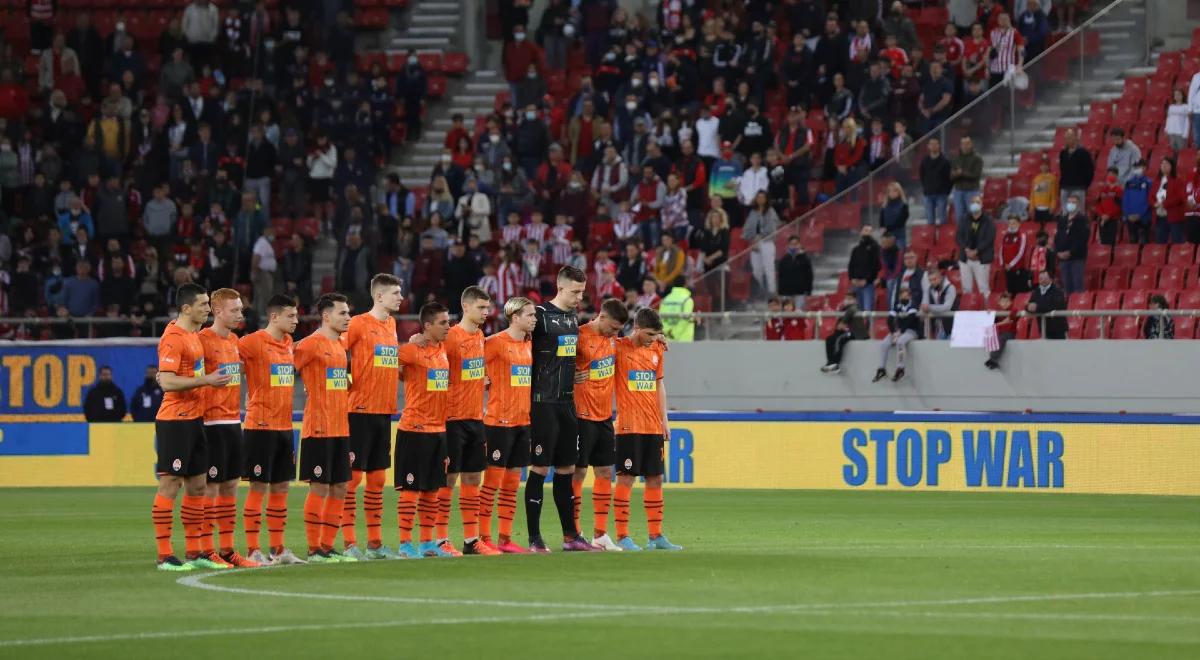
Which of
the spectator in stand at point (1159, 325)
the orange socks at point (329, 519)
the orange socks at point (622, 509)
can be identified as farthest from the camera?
the spectator in stand at point (1159, 325)

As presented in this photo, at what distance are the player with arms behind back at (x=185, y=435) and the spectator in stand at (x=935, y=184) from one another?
16573 millimetres

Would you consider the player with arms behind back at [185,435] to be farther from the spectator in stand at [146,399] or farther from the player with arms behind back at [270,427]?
the spectator in stand at [146,399]

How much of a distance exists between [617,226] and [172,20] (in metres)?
12.7

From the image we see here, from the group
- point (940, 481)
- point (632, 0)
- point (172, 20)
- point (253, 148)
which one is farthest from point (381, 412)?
point (172, 20)

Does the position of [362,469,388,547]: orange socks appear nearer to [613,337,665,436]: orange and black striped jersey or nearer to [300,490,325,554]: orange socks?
[300,490,325,554]: orange socks

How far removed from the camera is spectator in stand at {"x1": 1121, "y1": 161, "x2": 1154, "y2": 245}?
95.0 ft

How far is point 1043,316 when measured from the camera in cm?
2838

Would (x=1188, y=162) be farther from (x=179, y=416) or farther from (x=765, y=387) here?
(x=179, y=416)

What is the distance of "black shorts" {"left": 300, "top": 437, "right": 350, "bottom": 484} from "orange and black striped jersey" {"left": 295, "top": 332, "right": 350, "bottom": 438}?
5 cm

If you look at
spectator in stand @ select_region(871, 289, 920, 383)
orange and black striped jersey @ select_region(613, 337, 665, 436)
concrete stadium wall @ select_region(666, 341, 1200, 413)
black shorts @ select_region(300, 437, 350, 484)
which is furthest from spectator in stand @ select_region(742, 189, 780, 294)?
black shorts @ select_region(300, 437, 350, 484)

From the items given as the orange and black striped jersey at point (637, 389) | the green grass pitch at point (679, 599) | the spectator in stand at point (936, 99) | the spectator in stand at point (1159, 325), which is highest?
the spectator in stand at point (936, 99)

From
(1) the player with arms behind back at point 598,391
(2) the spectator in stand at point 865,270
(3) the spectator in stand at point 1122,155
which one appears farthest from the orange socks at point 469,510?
(3) the spectator in stand at point 1122,155

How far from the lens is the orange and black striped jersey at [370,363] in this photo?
55.2ft

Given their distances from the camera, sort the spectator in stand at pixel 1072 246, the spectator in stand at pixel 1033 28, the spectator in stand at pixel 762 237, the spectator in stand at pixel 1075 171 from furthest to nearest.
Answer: the spectator in stand at pixel 1033 28 → the spectator in stand at pixel 762 237 → the spectator in stand at pixel 1075 171 → the spectator in stand at pixel 1072 246
